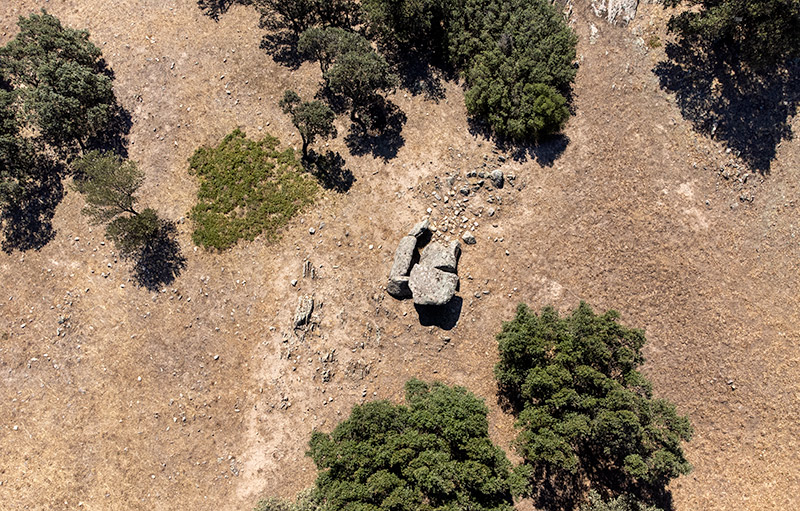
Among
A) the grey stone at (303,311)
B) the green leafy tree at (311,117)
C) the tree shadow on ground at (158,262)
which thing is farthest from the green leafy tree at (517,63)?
the tree shadow on ground at (158,262)

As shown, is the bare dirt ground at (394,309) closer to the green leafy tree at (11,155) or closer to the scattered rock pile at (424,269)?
the scattered rock pile at (424,269)

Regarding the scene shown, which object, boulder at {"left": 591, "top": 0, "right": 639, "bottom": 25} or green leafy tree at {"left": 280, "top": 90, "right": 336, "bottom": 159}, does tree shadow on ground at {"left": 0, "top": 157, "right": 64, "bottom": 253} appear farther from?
boulder at {"left": 591, "top": 0, "right": 639, "bottom": 25}

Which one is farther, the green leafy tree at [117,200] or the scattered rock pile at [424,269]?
the green leafy tree at [117,200]

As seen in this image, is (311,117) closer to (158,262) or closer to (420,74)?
(420,74)

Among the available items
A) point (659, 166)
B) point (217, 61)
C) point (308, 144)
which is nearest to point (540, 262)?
point (659, 166)

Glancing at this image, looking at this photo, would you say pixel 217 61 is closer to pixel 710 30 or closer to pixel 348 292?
pixel 348 292
